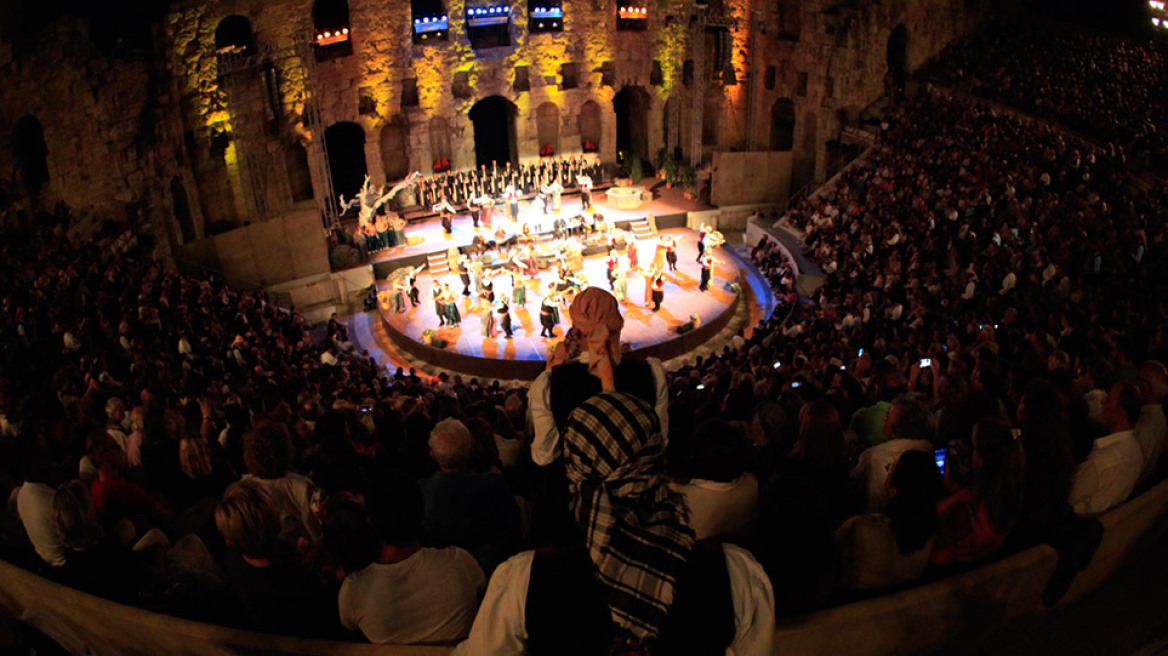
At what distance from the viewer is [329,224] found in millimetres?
23953

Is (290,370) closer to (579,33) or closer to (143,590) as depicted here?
(143,590)

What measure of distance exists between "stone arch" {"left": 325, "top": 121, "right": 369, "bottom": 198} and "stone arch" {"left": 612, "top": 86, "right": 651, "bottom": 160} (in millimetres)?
8998

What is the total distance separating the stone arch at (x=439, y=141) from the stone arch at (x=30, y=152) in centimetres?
1223

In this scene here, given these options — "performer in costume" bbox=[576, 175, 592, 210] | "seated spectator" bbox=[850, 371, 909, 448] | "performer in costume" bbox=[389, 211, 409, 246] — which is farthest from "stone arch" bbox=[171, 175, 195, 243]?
"seated spectator" bbox=[850, 371, 909, 448]

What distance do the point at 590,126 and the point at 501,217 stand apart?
280 inches

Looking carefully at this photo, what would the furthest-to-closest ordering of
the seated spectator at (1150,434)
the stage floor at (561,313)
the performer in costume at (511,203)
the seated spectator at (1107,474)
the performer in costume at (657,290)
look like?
the performer in costume at (511,203) < the performer in costume at (657,290) < the stage floor at (561,313) < the seated spectator at (1150,434) < the seated spectator at (1107,474)

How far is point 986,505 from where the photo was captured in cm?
400

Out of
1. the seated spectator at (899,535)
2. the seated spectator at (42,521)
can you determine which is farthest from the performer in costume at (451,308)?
the seated spectator at (899,535)

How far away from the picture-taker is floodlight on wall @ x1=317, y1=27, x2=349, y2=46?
24.5 meters

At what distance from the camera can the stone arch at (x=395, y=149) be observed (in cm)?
2753

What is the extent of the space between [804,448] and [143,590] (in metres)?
3.71

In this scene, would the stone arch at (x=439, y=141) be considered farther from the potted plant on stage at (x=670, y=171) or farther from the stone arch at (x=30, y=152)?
the stone arch at (x=30, y=152)

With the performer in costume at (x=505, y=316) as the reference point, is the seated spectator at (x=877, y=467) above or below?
above

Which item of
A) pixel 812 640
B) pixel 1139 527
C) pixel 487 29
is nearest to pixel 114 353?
pixel 812 640
